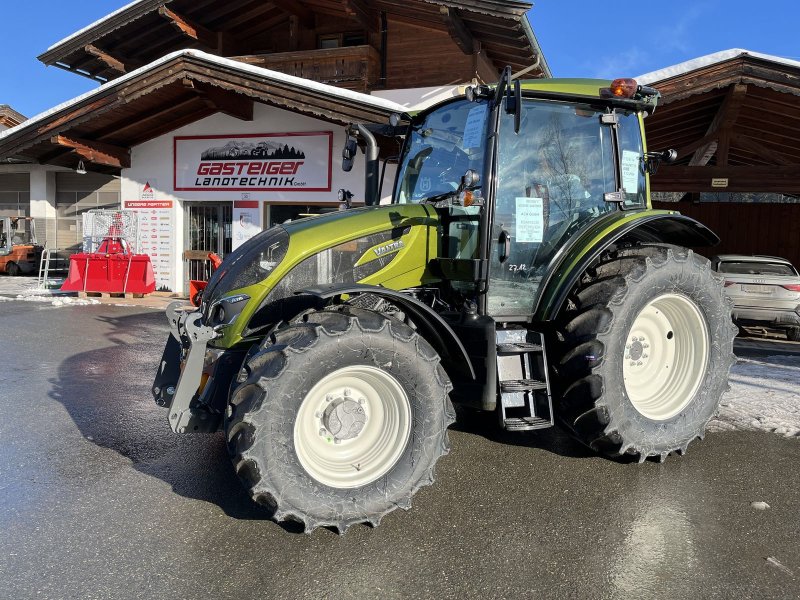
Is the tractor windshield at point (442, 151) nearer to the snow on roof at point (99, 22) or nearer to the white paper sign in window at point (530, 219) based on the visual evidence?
the white paper sign in window at point (530, 219)

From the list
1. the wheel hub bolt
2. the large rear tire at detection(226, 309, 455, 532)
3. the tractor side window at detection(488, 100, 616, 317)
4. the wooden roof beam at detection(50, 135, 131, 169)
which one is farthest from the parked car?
the wooden roof beam at detection(50, 135, 131, 169)

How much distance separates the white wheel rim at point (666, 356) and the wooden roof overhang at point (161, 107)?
7.04m

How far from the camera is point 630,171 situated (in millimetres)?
4590

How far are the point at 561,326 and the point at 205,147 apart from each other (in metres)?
11.8

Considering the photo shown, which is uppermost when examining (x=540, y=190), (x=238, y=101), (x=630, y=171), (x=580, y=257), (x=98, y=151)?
(x=238, y=101)

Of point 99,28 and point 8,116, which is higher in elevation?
point 99,28

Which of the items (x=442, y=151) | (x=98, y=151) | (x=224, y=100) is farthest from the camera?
(x=98, y=151)

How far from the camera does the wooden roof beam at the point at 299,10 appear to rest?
46.8 ft

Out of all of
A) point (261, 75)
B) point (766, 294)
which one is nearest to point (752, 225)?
point (766, 294)

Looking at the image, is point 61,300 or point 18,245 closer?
point 61,300

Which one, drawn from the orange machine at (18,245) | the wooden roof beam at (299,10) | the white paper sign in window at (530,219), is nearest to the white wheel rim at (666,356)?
the white paper sign in window at (530,219)

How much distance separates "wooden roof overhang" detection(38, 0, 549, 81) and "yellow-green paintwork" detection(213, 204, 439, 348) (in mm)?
8493

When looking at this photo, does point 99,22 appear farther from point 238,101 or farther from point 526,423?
point 526,423

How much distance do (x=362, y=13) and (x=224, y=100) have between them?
3625 mm
